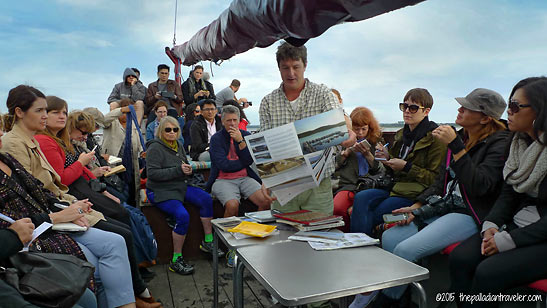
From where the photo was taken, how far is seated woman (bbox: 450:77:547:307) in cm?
153

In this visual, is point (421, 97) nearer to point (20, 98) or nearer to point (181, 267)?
point (181, 267)

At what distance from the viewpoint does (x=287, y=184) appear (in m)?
1.91

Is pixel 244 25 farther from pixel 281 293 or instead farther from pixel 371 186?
pixel 281 293

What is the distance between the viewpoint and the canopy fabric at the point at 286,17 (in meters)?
1.56

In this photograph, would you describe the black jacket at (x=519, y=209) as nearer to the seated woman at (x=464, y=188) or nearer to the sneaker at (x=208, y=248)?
the seated woman at (x=464, y=188)

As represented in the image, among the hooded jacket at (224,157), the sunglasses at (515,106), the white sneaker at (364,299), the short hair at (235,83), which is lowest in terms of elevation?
the white sneaker at (364,299)

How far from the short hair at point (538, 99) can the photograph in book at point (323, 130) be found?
3.04 feet

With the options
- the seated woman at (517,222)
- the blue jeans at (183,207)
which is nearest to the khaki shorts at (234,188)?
the blue jeans at (183,207)

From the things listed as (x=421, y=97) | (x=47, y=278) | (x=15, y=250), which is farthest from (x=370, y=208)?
(x=15, y=250)

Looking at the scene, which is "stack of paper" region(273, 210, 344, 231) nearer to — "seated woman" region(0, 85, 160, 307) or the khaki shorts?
"seated woman" region(0, 85, 160, 307)

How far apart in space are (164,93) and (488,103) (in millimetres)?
5585

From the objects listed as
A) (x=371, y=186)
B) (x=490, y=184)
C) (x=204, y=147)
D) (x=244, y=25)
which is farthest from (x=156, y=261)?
(x=490, y=184)

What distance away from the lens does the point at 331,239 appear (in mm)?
1608

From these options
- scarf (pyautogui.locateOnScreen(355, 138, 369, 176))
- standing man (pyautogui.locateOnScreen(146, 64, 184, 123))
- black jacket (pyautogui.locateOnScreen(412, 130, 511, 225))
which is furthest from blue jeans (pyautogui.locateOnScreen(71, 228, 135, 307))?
standing man (pyautogui.locateOnScreen(146, 64, 184, 123))
